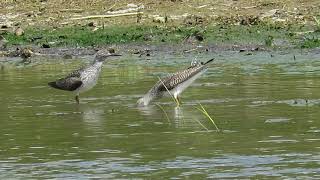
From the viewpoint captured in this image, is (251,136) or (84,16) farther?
(84,16)

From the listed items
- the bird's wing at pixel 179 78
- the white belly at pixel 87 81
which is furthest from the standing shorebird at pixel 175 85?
the white belly at pixel 87 81

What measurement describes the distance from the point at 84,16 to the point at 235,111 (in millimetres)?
10690

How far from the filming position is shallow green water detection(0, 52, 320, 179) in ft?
31.3

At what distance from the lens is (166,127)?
39.2 feet

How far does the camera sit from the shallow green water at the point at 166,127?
9539 mm

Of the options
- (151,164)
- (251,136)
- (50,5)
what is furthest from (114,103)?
(50,5)

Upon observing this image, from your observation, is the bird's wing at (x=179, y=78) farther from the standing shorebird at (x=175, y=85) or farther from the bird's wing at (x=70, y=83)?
the bird's wing at (x=70, y=83)

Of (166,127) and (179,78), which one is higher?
(179,78)

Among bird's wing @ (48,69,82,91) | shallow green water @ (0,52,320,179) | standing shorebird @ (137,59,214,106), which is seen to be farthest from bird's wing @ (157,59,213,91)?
bird's wing @ (48,69,82,91)

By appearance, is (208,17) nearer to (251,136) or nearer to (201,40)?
(201,40)

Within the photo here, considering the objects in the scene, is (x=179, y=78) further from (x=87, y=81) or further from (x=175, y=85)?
(x=87, y=81)

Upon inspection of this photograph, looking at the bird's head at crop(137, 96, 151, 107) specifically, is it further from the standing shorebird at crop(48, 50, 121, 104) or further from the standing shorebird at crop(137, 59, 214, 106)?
the standing shorebird at crop(48, 50, 121, 104)

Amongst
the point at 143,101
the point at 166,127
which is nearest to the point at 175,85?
the point at 143,101

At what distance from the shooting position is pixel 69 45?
22000 mm
